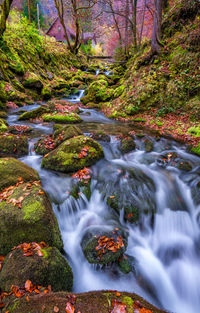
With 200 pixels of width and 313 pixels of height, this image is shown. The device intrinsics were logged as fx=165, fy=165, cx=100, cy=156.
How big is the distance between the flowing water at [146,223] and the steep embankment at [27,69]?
789 centimetres

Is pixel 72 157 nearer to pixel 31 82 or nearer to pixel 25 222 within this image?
pixel 25 222

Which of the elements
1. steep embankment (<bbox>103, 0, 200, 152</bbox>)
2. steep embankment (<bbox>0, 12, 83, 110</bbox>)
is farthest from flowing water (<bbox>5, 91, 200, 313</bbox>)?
steep embankment (<bbox>0, 12, 83, 110</bbox>)

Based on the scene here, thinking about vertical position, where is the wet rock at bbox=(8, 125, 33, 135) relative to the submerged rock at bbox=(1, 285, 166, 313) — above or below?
above

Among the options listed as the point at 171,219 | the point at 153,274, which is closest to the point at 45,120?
the point at 171,219

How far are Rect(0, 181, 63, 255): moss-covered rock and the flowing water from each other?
906 mm

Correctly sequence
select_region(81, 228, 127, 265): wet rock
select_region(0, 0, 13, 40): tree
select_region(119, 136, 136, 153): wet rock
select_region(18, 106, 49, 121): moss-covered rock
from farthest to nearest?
1. select_region(0, 0, 13, 40): tree
2. select_region(18, 106, 49, 121): moss-covered rock
3. select_region(119, 136, 136, 153): wet rock
4. select_region(81, 228, 127, 265): wet rock

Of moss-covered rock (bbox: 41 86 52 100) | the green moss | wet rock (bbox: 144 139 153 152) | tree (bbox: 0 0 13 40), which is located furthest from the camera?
moss-covered rock (bbox: 41 86 52 100)

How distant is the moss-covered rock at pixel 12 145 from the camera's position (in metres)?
5.46

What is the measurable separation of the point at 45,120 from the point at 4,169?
6.34m

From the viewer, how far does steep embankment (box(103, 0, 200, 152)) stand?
848cm

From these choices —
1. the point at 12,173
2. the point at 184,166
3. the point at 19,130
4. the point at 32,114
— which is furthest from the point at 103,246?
the point at 32,114

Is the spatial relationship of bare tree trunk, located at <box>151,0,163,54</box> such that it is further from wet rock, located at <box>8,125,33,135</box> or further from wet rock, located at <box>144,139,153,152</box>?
wet rock, located at <box>8,125,33,135</box>

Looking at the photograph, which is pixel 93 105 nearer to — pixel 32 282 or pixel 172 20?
pixel 172 20

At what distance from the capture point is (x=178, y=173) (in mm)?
5363
